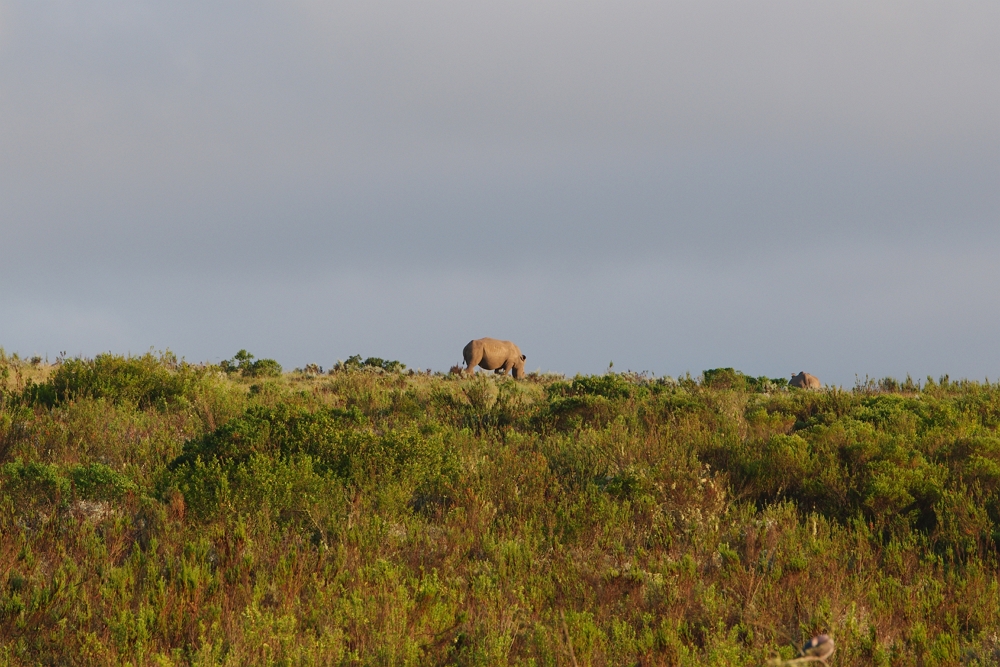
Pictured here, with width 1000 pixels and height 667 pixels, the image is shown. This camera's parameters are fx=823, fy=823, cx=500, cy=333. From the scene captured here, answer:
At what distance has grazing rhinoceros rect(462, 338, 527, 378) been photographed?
27.2 metres

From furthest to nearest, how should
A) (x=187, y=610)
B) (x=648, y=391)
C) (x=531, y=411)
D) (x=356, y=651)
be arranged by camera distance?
(x=648, y=391)
(x=531, y=411)
(x=187, y=610)
(x=356, y=651)

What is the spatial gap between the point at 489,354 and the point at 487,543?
20.4 meters

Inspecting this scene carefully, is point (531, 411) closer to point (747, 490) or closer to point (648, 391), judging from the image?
point (648, 391)

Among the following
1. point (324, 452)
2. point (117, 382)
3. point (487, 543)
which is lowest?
point (487, 543)

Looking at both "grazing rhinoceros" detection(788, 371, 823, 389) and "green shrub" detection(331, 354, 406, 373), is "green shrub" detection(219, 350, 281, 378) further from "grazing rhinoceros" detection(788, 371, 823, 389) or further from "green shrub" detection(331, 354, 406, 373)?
"grazing rhinoceros" detection(788, 371, 823, 389)

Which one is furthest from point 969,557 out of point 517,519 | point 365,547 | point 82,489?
point 82,489

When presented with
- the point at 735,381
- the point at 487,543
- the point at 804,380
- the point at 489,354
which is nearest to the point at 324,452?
the point at 487,543

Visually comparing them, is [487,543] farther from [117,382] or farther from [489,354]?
[489,354]

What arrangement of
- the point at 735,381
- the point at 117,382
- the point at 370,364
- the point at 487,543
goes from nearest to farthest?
1. the point at 487,543
2. the point at 117,382
3. the point at 735,381
4. the point at 370,364

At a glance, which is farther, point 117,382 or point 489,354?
point 489,354

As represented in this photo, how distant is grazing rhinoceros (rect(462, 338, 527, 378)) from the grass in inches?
621

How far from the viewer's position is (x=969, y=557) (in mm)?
7457

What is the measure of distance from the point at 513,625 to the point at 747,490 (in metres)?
4.05

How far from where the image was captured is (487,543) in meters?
7.02
